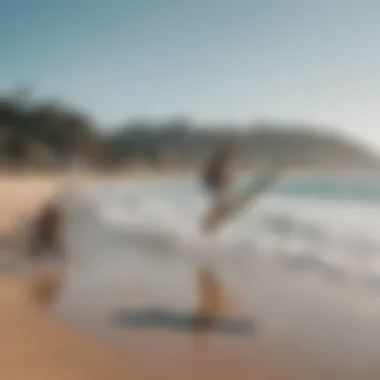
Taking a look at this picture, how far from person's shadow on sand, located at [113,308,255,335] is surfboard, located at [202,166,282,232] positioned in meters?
0.24

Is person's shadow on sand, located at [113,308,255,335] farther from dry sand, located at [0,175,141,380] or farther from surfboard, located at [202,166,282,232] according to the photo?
surfboard, located at [202,166,282,232]

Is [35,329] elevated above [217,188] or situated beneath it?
situated beneath

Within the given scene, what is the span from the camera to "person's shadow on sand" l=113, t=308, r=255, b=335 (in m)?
1.46

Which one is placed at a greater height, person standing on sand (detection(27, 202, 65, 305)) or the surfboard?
the surfboard

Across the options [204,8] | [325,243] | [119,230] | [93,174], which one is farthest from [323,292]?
[204,8]

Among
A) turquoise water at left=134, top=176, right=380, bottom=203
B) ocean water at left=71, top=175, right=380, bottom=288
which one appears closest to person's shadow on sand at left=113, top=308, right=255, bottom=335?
ocean water at left=71, top=175, right=380, bottom=288

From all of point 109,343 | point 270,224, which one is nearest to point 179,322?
point 109,343

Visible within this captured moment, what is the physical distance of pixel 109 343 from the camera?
1452 mm

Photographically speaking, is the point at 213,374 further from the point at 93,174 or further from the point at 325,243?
the point at 93,174

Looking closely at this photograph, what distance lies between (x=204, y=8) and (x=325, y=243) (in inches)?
28.5

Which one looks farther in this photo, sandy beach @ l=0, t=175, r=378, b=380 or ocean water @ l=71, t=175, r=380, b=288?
ocean water @ l=71, t=175, r=380, b=288

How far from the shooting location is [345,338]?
1433 millimetres

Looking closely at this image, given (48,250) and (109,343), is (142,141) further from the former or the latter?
(109,343)

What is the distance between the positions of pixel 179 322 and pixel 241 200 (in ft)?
1.20
